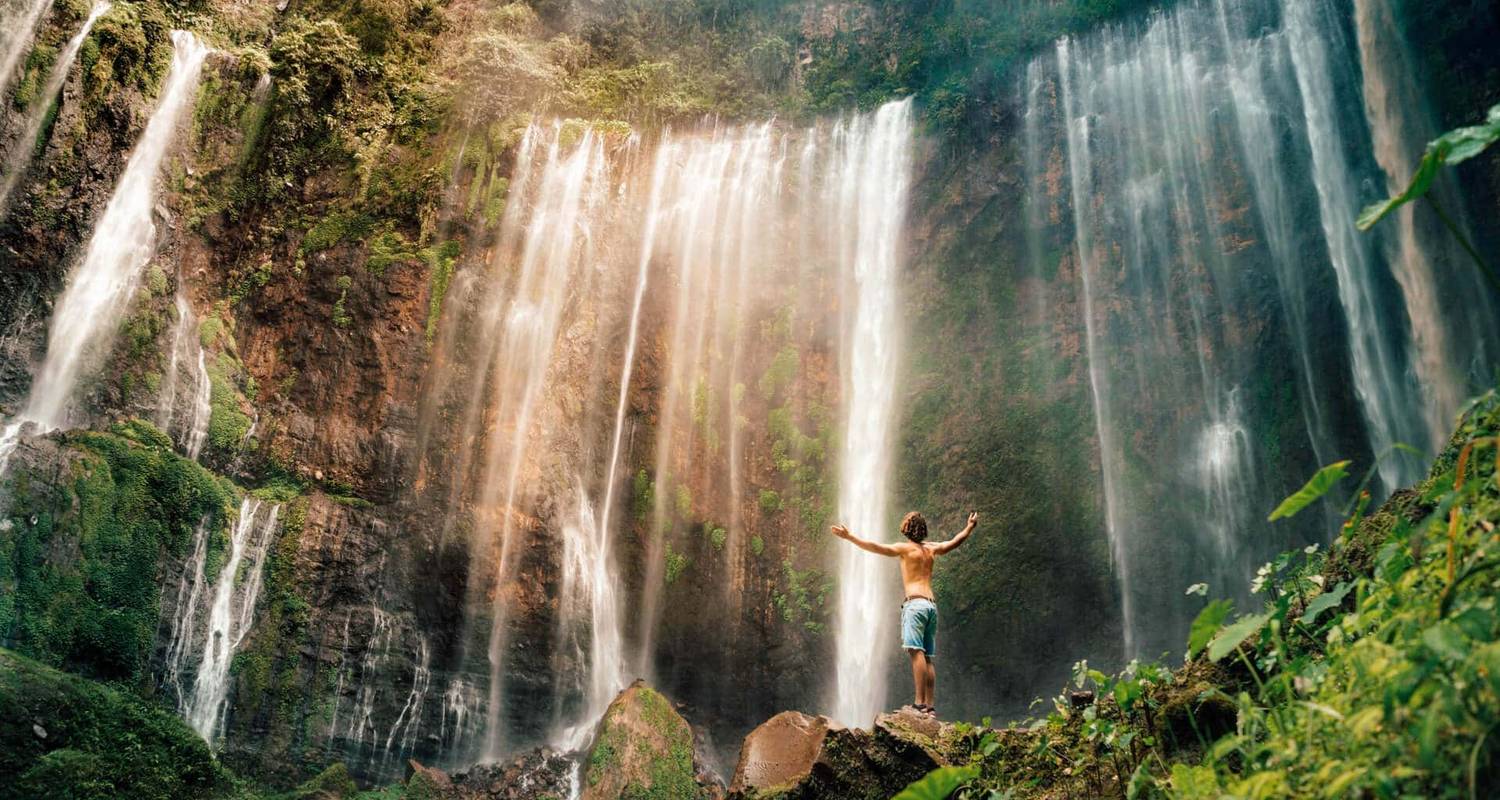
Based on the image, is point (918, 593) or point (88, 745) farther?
point (88, 745)

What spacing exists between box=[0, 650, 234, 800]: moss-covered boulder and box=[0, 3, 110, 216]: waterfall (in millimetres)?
7507

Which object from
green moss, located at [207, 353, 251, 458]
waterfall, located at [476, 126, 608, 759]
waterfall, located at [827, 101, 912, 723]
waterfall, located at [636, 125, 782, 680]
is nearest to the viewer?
green moss, located at [207, 353, 251, 458]

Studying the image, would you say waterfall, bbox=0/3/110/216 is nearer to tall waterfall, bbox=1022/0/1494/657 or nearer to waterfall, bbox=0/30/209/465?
waterfall, bbox=0/30/209/465

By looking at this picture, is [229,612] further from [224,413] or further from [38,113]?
[38,113]

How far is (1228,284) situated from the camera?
13.8 metres

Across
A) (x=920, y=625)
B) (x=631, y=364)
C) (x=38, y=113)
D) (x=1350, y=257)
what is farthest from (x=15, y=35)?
(x=1350, y=257)

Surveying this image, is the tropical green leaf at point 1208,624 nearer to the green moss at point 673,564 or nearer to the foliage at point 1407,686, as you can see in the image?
the foliage at point 1407,686

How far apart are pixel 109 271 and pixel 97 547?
448cm

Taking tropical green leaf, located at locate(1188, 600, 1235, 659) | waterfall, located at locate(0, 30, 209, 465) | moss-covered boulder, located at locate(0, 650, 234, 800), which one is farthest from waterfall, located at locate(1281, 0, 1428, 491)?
waterfall, located at locate(0, 30, 209, 465)

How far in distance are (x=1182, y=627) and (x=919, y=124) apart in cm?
958

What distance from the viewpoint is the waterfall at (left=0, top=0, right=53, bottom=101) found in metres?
12.9

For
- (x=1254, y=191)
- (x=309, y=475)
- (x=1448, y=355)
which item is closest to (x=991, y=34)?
(x=1254, y=191)

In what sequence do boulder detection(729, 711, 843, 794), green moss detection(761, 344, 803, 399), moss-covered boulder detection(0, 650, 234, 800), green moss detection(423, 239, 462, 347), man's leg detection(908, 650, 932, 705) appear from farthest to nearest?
1. green moss detection(761, 344, 803, 399)
2. green moss detection(423, 239, 462, 347)
3. moss-covered boulder detection(0, 650, 234, 800)
4. man's leg detection(908, 650, 932, 705)
5. boulder detection(729, 711, 843, 794)

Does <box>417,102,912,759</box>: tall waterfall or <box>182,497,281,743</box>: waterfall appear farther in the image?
<box>417,102,912,759</box>: tall waterfall
